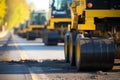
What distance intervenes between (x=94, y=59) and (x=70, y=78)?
1.32 metres

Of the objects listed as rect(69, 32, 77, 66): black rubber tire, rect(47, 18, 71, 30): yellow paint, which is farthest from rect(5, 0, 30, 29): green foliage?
rect(69, 32, 77, 66): black rubber tire

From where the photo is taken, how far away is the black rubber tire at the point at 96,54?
14.2 m

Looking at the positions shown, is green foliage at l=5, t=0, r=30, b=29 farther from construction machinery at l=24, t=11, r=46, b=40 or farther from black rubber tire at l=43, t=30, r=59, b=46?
black rubber tire at l=43, t=30, r=59, b=46

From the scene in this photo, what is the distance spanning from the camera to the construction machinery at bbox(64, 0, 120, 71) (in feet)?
46.9

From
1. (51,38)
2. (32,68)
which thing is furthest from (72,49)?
(51,38)

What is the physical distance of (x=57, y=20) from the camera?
3688 cm

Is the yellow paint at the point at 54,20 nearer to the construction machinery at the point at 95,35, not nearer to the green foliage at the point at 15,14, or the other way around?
the construction machinery at the point at 95,35

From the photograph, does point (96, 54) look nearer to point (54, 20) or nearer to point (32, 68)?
point (32, 68)

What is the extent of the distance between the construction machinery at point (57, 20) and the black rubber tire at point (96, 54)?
67.0 feet

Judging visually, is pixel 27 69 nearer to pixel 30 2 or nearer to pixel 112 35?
pixel 112 35

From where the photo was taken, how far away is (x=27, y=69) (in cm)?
1590

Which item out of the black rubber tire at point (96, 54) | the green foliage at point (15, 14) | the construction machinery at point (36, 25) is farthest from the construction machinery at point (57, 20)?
the green foliage at point (15, 14)

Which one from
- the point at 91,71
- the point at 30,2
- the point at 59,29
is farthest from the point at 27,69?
the point at 30,2

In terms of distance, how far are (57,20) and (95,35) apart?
20.8 meters
